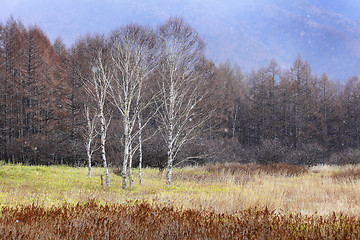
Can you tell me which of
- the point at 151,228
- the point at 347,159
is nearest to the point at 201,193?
the point at 151,228

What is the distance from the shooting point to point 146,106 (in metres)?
11.0

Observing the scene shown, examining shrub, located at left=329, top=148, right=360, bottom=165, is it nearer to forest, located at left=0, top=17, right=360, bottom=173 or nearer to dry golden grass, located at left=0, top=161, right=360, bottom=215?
forest, located at left=0, top=17, right=360, bottom=173

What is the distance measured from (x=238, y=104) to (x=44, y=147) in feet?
82.8

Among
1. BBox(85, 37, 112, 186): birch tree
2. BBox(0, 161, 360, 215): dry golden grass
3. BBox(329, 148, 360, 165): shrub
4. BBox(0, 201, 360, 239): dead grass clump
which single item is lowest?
BBox(0, 161, 360, 215): dry golden grass

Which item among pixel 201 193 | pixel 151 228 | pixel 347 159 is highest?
pixel 347 159

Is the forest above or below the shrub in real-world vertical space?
above

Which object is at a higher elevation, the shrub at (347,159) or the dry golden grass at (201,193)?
the shrub at (347,159)

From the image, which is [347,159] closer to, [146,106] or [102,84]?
[146,106]

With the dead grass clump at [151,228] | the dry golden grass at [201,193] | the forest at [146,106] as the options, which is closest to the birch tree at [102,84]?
the forest at [146,106]

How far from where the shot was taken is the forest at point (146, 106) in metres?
13.6

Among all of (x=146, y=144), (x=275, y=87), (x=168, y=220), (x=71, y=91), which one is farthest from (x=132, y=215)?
(x=275, y=87)

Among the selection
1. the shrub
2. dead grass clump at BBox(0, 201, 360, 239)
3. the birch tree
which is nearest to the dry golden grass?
dead grass clump at BBox(0, 201, 360, 239)

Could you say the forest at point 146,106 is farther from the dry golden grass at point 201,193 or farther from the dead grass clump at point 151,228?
the dead grass clump at point 151,228

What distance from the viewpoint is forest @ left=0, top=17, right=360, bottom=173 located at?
13.6 metres
